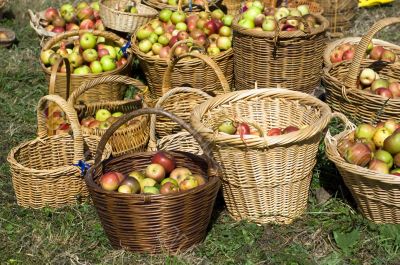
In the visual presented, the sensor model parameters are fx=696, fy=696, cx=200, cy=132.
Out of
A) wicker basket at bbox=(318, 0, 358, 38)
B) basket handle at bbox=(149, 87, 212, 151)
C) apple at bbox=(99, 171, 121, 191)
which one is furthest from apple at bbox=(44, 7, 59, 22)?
apple at bbox=(99, 171, 121, 191)

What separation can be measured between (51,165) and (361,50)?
8.14ft

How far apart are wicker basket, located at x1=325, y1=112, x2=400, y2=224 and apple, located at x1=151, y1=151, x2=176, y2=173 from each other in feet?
3.25

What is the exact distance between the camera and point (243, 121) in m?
4.74

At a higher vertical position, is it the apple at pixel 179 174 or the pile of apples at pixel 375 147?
the pile of apples at pixel 375 147

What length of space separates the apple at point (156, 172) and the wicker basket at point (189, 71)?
1545 millimetres

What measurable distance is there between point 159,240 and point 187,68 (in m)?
2.27

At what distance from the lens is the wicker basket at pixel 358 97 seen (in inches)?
204

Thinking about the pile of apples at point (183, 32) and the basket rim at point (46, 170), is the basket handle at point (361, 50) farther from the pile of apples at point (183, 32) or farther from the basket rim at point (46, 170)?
the basket rim at point (46, 170)

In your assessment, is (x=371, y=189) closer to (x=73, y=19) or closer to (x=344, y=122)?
(x=344, y=122)

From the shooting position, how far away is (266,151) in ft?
13.4

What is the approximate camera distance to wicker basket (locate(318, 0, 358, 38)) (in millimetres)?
8023

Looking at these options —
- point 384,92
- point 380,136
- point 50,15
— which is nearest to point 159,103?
point 380,136

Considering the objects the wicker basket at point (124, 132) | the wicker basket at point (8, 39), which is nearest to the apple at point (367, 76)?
the wicker basket at point (124, 132)

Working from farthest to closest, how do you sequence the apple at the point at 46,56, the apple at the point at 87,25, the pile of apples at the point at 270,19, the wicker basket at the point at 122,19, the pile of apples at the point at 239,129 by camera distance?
the apple at the point at 87,25
the wicker basket at the point at 122,19
the apple at the point at 46,56
the pile of apples at the point at 270,19
the pile of apples at the point at 239,129
